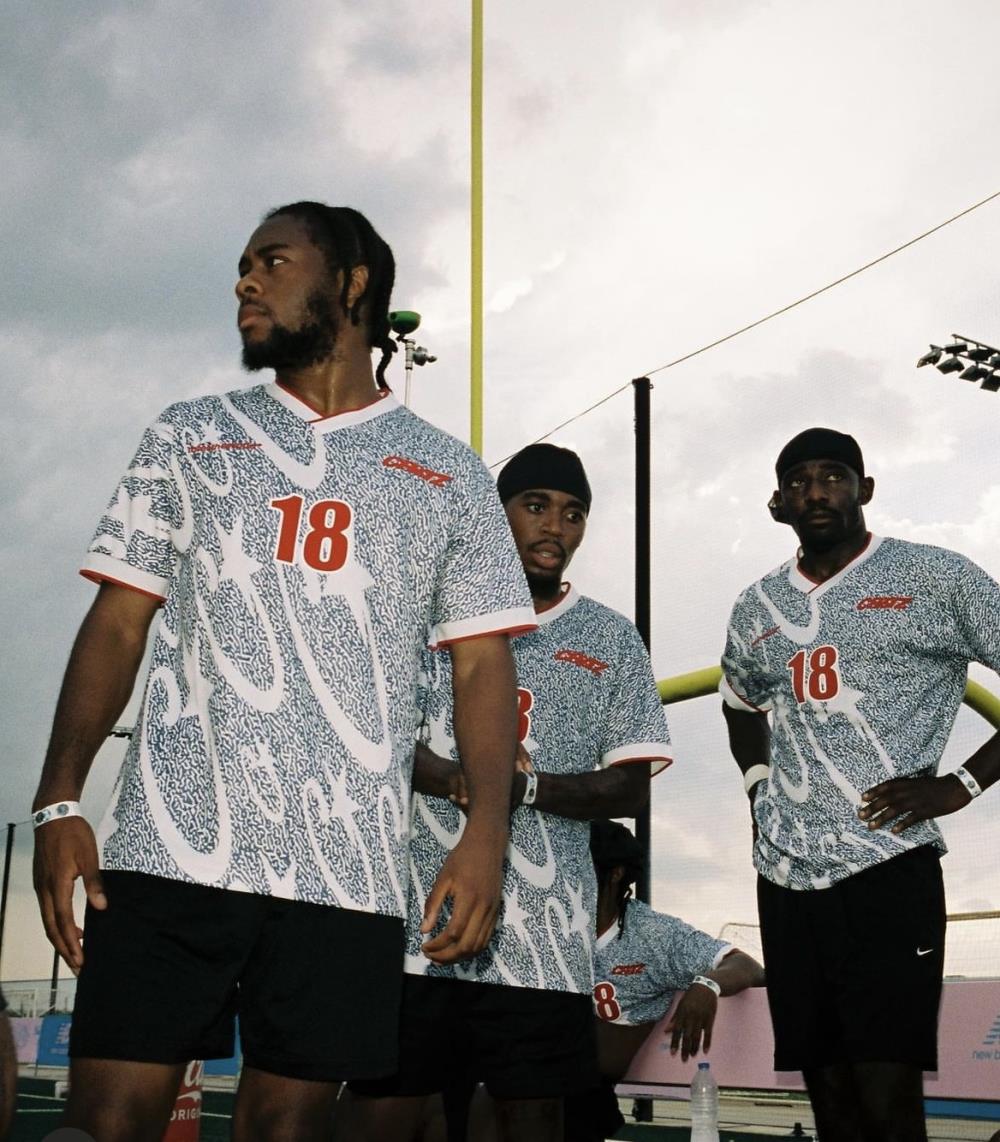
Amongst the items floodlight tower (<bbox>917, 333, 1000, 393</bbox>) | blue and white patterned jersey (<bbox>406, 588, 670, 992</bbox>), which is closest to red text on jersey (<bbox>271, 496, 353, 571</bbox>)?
blue and white patterned jersey (<bbox>406, 588, 670, 992</bbox>)

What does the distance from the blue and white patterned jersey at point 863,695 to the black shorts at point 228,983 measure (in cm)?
192

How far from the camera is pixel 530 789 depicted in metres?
3.97

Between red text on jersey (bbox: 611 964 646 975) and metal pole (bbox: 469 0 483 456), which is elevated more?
metal pole (bbox: 469 0 483 456)

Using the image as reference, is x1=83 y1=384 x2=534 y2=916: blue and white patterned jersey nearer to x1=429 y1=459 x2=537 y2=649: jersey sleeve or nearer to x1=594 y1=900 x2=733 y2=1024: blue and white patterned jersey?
x1=429 y1=459 x2=537 y2=649: jersey sleeve

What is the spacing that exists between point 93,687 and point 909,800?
233 cm

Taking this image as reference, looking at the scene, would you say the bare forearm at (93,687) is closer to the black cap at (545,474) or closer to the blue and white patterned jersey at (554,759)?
the blue and white patterned jersey at (554,759)

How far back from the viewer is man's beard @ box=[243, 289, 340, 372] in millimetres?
2973

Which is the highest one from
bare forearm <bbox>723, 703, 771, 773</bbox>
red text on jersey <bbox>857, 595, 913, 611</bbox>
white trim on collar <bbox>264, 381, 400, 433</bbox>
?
red text on jersey <bbox>857, 595, 913, 611</bbox>

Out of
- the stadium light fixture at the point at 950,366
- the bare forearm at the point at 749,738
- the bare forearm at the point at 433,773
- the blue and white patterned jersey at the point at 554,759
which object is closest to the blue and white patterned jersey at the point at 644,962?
the bare forearm at the point at 749,738

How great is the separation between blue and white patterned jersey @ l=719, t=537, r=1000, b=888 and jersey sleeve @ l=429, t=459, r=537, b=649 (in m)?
1.55

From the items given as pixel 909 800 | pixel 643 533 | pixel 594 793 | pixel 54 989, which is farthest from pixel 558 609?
pixel 54 989

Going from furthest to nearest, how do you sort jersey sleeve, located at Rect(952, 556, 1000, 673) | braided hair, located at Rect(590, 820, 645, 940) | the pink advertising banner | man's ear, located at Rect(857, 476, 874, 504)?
1. braided hair, located at Rect(590, 820, 645, 940)
2. the pink advertising banner
3. man's ear, located at Rect(857, 476, 874, 504)
4. jersey sleeve, located at Rect(952, 556, 1000, 673)

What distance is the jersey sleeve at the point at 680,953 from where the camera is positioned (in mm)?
5801

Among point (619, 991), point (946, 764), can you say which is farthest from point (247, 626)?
point (946, 764)
